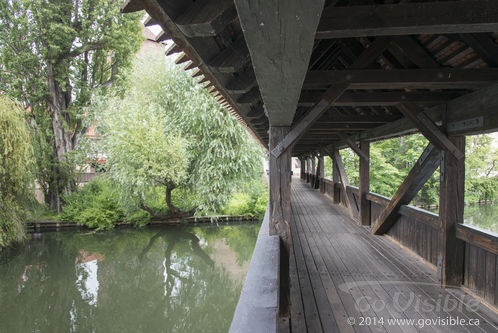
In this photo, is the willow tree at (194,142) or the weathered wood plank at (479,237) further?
the willow tree at (194,142)

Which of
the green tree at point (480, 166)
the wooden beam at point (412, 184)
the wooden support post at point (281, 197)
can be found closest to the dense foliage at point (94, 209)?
the wooden beam at point (412, 184)

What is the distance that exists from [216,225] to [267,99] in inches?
428

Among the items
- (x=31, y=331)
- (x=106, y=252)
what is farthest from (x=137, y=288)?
(x=106, y=252)

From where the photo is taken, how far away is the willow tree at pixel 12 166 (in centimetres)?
780

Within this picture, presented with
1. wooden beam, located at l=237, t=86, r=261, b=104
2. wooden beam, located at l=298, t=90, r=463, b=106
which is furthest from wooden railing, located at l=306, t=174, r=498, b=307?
wooden beam, located at l=237, t=86, r=261, b=104

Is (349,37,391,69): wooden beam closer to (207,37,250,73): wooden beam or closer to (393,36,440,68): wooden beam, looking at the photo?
(393,36,440,68): wooden beam

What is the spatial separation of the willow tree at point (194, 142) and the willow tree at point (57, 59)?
103 inches

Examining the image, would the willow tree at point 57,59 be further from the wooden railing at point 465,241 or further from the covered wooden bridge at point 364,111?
the wooden railing at point 465,241

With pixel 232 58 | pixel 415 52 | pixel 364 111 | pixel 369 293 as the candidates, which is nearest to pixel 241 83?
pixel 232 58

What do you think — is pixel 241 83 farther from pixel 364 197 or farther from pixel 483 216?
pixel 483 216

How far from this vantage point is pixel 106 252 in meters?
9.00

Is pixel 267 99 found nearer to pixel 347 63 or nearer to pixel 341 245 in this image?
pixel 347 63

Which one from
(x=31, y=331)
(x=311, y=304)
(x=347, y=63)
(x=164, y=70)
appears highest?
(x=164, y=70)

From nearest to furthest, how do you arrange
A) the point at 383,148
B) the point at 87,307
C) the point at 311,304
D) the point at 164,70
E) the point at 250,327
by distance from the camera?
the point at 250,327, the point at 311,304, the point at 87,307, the point at 164,70, the point at 383,148
